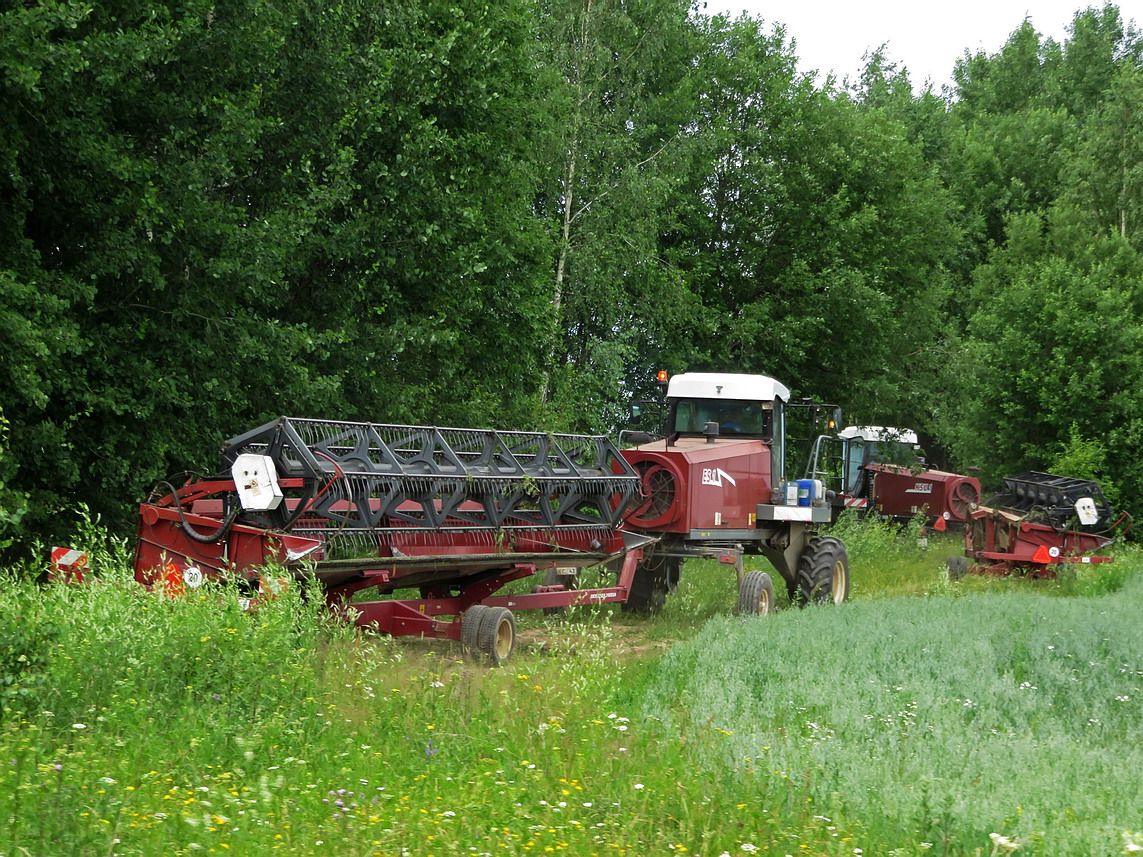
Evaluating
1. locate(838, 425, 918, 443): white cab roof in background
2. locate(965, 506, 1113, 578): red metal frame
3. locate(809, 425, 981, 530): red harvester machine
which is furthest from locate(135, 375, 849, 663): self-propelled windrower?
locate(838, 425, 918, 443): white cab roof in background

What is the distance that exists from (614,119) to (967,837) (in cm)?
2441

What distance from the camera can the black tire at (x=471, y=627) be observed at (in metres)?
10.6

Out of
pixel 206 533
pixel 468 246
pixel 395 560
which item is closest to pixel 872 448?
pixel 468 246

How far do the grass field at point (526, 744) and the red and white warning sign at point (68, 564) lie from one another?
48 cm

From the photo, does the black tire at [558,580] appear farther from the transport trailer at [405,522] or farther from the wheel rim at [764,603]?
the wheel rim at [764,603]

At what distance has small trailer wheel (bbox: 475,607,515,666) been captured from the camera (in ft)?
34.6

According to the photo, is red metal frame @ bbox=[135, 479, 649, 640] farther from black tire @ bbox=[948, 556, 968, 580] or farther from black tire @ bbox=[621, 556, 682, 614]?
black tire @ bbox=[948, 556, 968, 580]

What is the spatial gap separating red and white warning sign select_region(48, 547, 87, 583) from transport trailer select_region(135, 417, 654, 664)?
0.42 meters

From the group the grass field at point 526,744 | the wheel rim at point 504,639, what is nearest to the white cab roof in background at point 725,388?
the grass field at point 526,744

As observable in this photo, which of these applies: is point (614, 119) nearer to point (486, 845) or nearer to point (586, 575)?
point (586, 575)

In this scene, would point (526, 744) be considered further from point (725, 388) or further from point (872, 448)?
point (872, 448)

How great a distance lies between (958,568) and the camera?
2055 centimetres

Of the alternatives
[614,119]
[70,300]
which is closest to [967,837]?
[70,300]

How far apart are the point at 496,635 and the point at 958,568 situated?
40.3 feet
